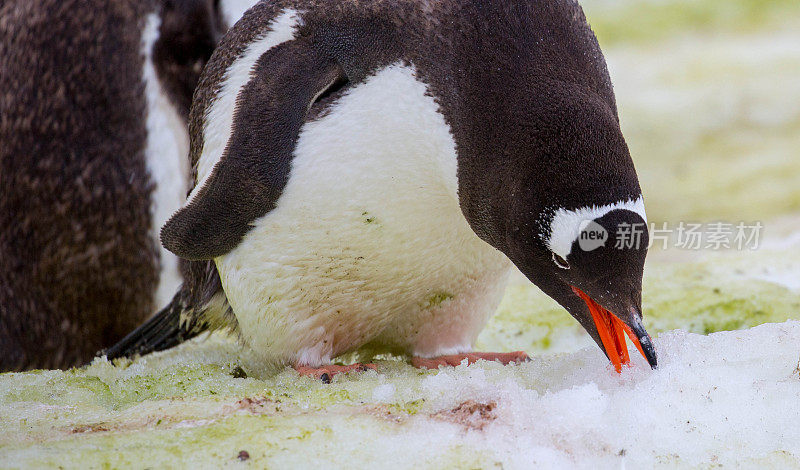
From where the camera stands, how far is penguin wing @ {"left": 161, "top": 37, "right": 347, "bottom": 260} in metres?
1.92

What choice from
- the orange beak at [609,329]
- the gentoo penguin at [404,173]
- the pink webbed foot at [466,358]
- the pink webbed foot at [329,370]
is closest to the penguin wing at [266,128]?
the gentoo penguin at [404,173]

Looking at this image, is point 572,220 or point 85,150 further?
point 85,150

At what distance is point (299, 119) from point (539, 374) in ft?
2.31

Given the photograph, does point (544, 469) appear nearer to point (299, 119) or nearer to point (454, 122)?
point (454, 122)

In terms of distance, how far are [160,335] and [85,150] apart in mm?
659

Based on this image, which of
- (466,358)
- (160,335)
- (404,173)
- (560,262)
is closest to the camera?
(560,262)

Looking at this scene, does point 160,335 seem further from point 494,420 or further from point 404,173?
point 494,420

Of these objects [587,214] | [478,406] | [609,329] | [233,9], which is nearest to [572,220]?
[587,214]

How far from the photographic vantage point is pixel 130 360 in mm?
2428

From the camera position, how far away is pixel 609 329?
5.77ft

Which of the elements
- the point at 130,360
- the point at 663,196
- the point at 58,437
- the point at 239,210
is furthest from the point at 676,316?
the point at 663,196

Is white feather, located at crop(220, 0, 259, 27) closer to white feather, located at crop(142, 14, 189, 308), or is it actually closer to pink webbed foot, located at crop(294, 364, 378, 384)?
white feather, located at crop(142, 14, 189, 308)

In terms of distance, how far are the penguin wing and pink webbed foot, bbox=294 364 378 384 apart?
36 centimetres

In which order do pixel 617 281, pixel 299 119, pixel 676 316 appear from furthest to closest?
pixel 676 316
pixel 299 119
pixel 617 281
